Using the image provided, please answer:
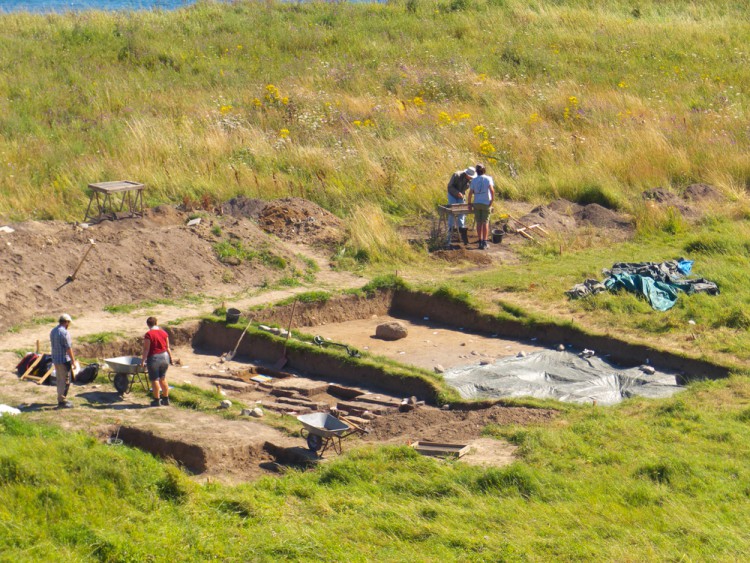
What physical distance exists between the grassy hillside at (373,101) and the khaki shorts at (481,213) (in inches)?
68.0

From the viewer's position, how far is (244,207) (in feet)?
66.7

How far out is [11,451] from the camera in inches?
377

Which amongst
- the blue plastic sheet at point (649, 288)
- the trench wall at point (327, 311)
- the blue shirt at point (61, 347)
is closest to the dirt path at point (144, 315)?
the trench wall at point (327, 311)

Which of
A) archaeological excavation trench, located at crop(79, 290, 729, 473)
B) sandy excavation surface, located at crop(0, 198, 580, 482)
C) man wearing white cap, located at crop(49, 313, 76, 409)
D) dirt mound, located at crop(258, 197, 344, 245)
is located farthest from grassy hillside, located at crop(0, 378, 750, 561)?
dirt mound, located at crop(258, 197, 344, 245)

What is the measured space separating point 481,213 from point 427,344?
14.7 ft

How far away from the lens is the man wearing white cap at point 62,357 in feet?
38.6

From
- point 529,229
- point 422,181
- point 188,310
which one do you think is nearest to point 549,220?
point 529,229

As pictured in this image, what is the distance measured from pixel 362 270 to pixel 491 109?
11.0 metres

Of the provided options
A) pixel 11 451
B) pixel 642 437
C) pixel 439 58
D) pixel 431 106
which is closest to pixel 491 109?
pixel 431 106

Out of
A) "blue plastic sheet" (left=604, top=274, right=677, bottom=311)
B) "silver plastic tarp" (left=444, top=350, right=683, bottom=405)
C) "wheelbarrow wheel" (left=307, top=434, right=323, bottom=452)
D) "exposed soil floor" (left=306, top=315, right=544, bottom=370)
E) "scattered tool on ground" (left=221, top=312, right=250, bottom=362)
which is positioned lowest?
"exposed soil floor" (left=306, top=315, right=544, bottom=370)

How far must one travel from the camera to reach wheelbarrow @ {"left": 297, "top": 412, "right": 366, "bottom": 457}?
35.3 ft

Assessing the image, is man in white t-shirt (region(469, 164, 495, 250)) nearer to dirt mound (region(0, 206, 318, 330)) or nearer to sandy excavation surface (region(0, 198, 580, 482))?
sandy excavation surface (region(0, 198, 580, 482))

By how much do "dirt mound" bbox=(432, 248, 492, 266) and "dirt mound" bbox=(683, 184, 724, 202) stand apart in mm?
5434

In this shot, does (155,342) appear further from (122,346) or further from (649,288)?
(649,288)
